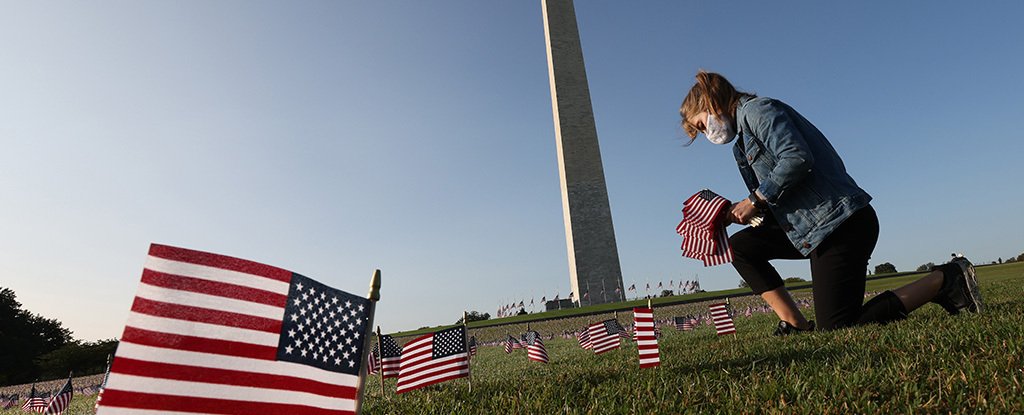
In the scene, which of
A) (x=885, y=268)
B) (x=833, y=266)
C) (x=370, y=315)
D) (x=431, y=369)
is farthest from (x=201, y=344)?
(x=885, y=268)

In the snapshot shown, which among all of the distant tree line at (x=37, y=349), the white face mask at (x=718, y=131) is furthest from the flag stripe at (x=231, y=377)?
the distant tree line at (x=37, y=349)

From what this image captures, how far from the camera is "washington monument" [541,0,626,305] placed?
35.9 meters

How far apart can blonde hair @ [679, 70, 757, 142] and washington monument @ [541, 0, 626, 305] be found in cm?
3138

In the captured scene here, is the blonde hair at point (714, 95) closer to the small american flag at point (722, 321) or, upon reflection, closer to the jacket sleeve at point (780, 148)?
the jacket sleeve at point (780, 148)

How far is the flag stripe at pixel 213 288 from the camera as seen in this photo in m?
2.19

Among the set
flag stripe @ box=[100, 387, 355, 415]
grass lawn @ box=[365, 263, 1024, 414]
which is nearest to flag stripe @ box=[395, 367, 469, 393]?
grass lawn @ box=[365, 263, 1024, 414]

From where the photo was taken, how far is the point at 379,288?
2.56m

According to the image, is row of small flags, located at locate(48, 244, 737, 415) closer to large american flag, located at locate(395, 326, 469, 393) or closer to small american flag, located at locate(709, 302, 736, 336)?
large american flag, located at locate(395, 326, 469, 393)

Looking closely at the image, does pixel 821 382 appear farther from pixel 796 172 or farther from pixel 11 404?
pixel 11 404

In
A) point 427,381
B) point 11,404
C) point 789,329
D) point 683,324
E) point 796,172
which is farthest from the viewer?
point 11,404

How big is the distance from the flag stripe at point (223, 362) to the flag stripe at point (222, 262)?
324 millimetres

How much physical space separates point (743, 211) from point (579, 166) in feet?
106

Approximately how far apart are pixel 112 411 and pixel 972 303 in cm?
604

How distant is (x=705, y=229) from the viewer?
4613mm
